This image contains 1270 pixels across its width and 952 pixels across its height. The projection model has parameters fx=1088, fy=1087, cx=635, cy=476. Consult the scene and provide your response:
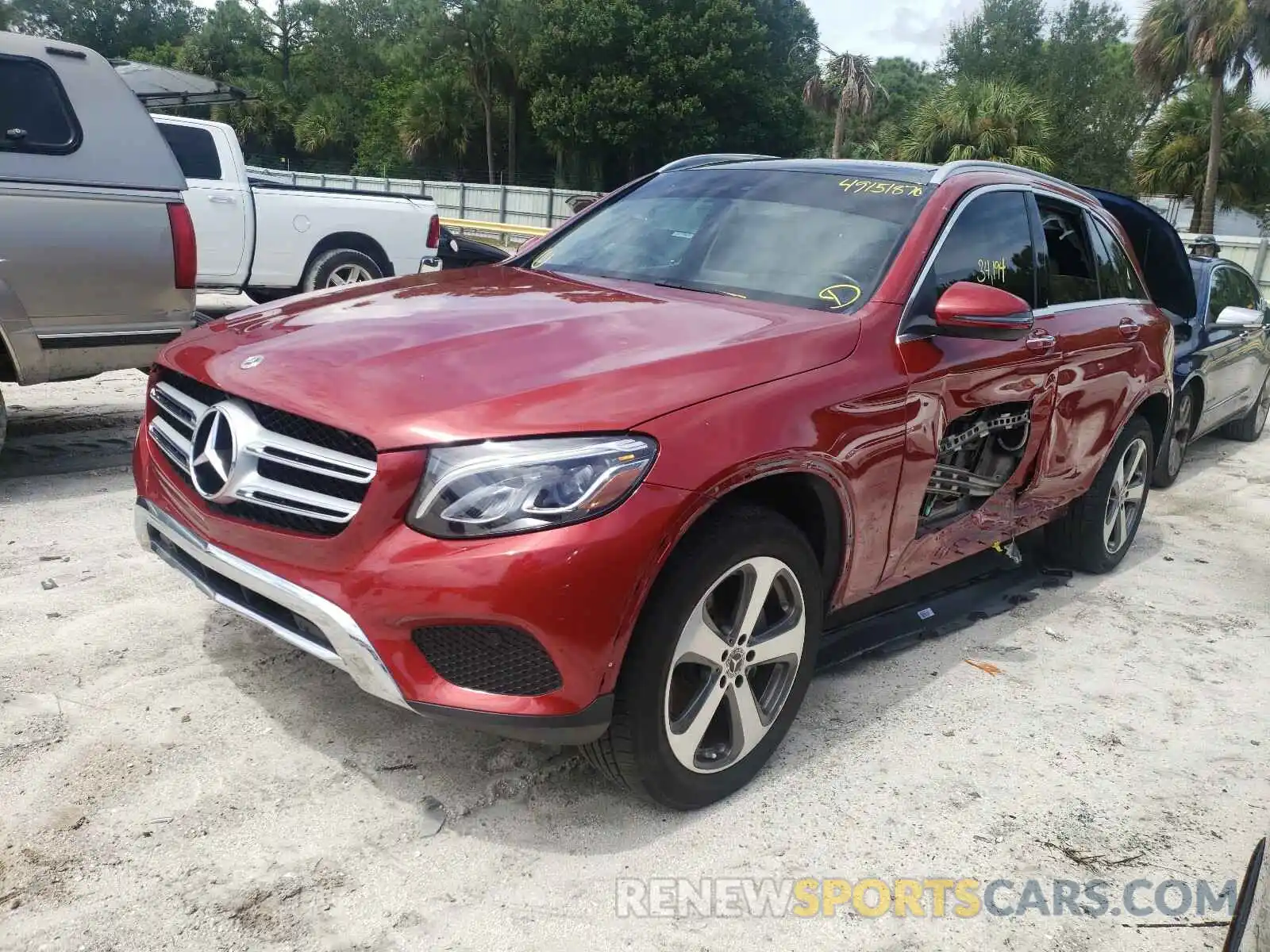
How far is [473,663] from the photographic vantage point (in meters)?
2.50

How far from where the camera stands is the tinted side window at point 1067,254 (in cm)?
436

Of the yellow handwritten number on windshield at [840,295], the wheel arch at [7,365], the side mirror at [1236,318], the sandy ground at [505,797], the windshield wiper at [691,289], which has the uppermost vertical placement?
the yellow handwritten number on windshield at [840,295]

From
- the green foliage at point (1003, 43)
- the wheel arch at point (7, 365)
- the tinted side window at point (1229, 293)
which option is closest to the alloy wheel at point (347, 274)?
the wheel arch at point (7, 365)

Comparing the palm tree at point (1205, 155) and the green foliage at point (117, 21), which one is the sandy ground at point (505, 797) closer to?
the palm tree at point (1205, 155)

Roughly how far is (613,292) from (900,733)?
1.70m

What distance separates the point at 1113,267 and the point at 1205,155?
30.2 meters

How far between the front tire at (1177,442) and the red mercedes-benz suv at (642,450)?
133 inches

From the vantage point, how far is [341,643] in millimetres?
2518

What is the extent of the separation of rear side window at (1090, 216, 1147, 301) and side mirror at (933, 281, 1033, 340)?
1579mm

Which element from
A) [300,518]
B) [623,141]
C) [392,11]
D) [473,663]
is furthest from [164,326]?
[392,11]

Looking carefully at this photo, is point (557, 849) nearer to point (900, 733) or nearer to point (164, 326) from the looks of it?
point (900, 733)

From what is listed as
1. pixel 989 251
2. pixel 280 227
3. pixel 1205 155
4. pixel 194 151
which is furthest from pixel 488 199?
pixel 989 251

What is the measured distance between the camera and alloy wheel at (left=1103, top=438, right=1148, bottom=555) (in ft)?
16.7

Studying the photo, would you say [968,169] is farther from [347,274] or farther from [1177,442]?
[347,274]
